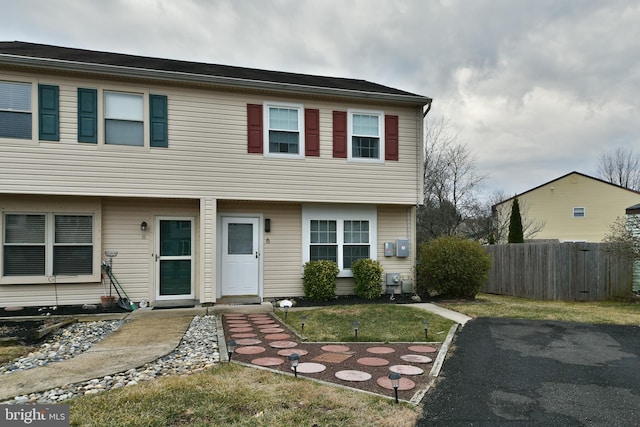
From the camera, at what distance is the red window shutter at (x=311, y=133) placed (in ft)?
31.8

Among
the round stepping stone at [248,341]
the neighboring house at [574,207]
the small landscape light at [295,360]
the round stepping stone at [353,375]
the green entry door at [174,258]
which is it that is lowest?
the round stepping stone at [248,341]

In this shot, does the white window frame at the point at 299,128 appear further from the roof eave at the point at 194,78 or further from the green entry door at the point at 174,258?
the green entry door at the point at 174,258

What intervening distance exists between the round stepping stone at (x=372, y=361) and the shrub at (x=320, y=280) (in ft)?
15.2

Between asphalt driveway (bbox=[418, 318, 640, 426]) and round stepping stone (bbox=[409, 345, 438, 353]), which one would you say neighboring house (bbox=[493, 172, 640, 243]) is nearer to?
asphalt driveway (bbox=[418, 318, 640, 426])

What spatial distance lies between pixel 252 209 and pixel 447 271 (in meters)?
5.14

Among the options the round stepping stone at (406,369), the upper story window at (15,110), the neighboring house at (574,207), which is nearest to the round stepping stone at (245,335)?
the round stepping stone at (406,369)

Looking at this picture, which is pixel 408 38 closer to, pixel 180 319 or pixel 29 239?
pixel 180 319

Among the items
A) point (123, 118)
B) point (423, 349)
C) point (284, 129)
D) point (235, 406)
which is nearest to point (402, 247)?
point (284, 129)

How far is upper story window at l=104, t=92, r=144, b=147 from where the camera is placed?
855cm

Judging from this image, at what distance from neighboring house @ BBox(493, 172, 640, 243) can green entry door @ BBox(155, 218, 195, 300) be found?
70.5 feet

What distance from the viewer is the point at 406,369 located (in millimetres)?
4469

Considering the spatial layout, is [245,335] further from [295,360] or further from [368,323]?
[295,360]

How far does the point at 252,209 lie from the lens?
984cm

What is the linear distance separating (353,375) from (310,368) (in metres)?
0.52
